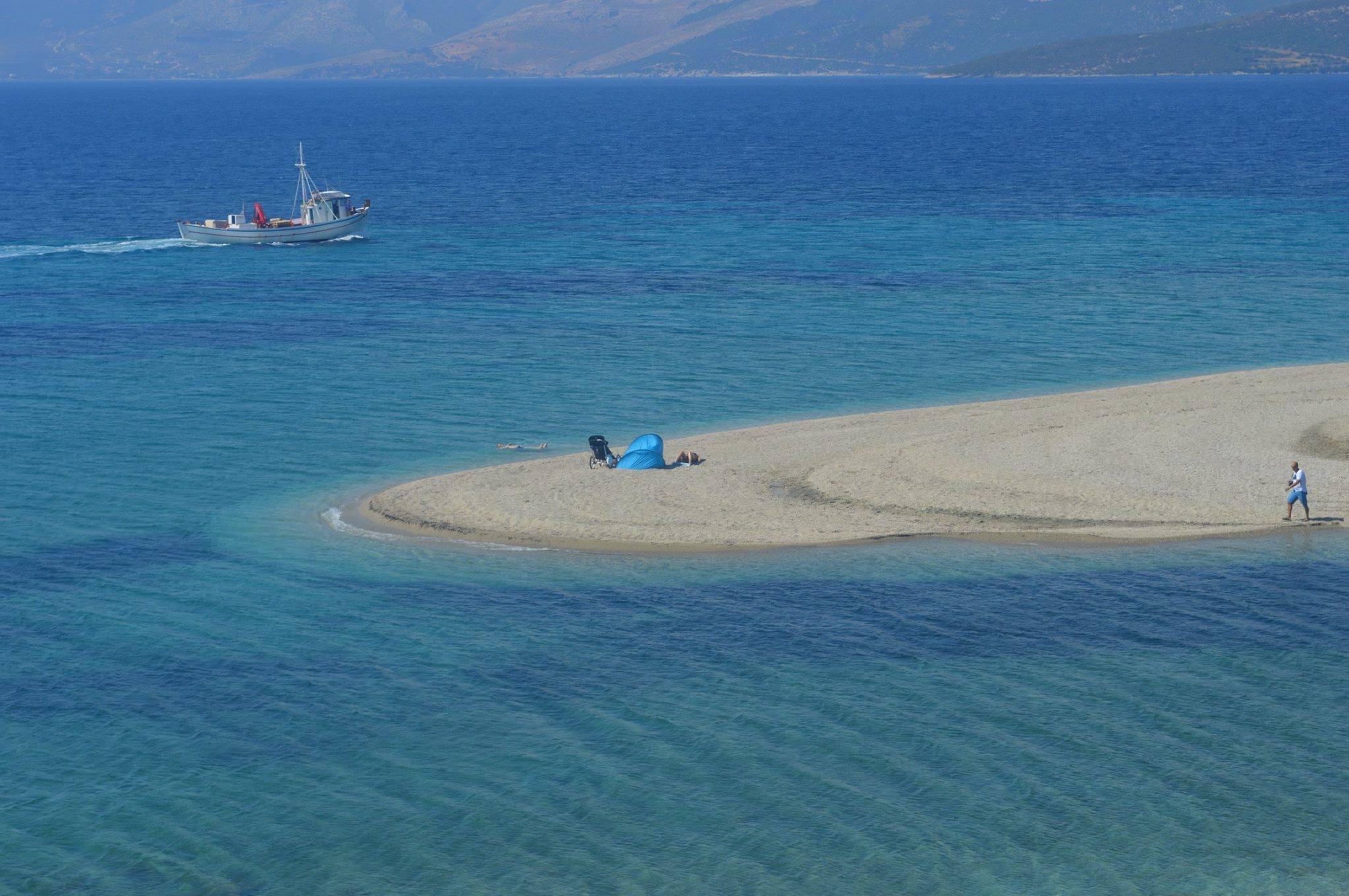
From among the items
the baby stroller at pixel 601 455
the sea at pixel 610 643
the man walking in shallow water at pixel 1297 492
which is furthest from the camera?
the baby stroller at pixel 601 455

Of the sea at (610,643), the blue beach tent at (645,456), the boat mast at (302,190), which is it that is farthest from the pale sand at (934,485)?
the boat mast at (302,190)

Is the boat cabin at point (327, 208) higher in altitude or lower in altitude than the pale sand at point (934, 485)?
higher

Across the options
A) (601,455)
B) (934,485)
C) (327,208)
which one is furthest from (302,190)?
(934,485)

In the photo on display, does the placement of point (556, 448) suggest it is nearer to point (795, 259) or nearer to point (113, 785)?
point (113, 785)

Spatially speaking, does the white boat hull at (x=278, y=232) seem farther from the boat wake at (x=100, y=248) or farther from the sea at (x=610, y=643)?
the sea at (x=610, y=643)

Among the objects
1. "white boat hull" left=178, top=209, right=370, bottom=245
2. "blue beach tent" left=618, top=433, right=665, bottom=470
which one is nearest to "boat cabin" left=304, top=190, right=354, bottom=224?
"white boat hull" left=178, top=209, right=370, bottom=245

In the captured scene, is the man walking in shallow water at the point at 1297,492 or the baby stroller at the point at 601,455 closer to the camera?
the man walking in shallow water at the point at 1297,492
